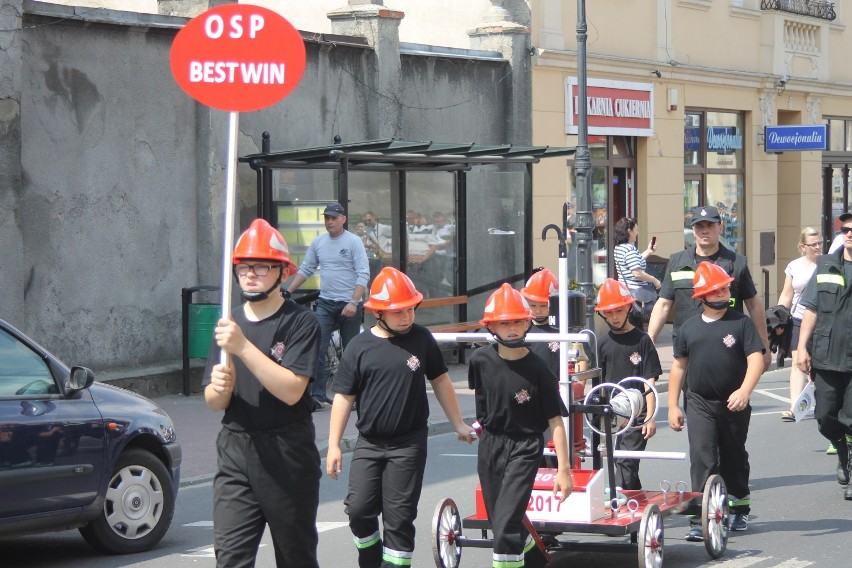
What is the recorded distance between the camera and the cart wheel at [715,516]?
8.20 metres

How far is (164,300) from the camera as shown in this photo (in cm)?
1622

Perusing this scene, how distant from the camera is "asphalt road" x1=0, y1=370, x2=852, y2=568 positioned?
849 cm

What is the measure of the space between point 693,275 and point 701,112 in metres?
17.5

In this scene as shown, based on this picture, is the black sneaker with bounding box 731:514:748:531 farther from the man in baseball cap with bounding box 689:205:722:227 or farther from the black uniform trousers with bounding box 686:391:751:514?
the man in baseball cap with bounding box 689:205:722:227

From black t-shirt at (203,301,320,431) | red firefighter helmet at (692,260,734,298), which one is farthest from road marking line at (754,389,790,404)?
black t-shirt at (203,301,320,431)

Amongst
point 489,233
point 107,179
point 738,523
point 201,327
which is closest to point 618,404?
point 738,523

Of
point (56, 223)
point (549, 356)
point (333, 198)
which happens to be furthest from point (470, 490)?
point (333, 198)

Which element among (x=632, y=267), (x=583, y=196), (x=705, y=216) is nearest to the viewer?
(x=705, y=216)

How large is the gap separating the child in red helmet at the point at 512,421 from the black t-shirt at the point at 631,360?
209cm

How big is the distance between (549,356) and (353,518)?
6.60ft

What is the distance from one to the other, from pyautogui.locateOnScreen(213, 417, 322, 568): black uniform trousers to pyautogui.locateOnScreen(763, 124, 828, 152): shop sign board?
22.6 metres

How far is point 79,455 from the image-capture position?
26.9 feet

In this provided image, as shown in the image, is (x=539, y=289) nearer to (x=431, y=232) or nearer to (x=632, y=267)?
(x=632, y=267)

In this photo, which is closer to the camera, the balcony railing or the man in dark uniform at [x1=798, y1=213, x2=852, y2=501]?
the man in dark uniform at [x1=798, y1=213, x2=852, y2=501]
